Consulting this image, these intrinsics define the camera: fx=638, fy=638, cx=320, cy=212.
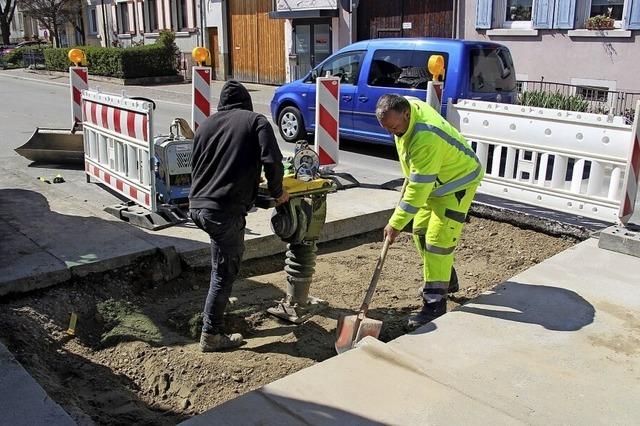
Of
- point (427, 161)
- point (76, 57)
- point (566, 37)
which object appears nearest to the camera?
point (427, 161)

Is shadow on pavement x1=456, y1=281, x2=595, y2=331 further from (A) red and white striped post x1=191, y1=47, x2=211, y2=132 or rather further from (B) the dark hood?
(A) red and white striped post x1=191, y1=47, x2=211, y2=132

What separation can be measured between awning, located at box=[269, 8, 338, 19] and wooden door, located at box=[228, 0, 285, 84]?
2.36 feet

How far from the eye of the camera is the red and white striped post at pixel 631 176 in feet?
18.0

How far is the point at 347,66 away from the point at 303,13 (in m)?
11.5

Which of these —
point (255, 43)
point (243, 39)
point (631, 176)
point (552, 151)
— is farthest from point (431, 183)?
point (243, 39)

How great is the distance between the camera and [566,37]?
14.9 m

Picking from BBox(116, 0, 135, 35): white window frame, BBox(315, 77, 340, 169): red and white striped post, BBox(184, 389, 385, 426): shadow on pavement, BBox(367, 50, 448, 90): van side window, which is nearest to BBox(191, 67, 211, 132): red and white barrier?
BBox(315, 77, 340, 169): red and white striped post

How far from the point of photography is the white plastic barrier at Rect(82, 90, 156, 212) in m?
6.33

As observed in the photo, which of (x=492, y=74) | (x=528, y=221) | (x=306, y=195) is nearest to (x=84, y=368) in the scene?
(x=306, y=195)

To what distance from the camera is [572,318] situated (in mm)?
4434

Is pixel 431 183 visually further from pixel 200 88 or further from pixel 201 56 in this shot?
pixel 201 56

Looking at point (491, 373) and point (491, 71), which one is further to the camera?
point (491, 71)

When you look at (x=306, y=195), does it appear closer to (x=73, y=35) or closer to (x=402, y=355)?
(x=402, y=355)

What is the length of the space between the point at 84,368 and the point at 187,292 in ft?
4.38
